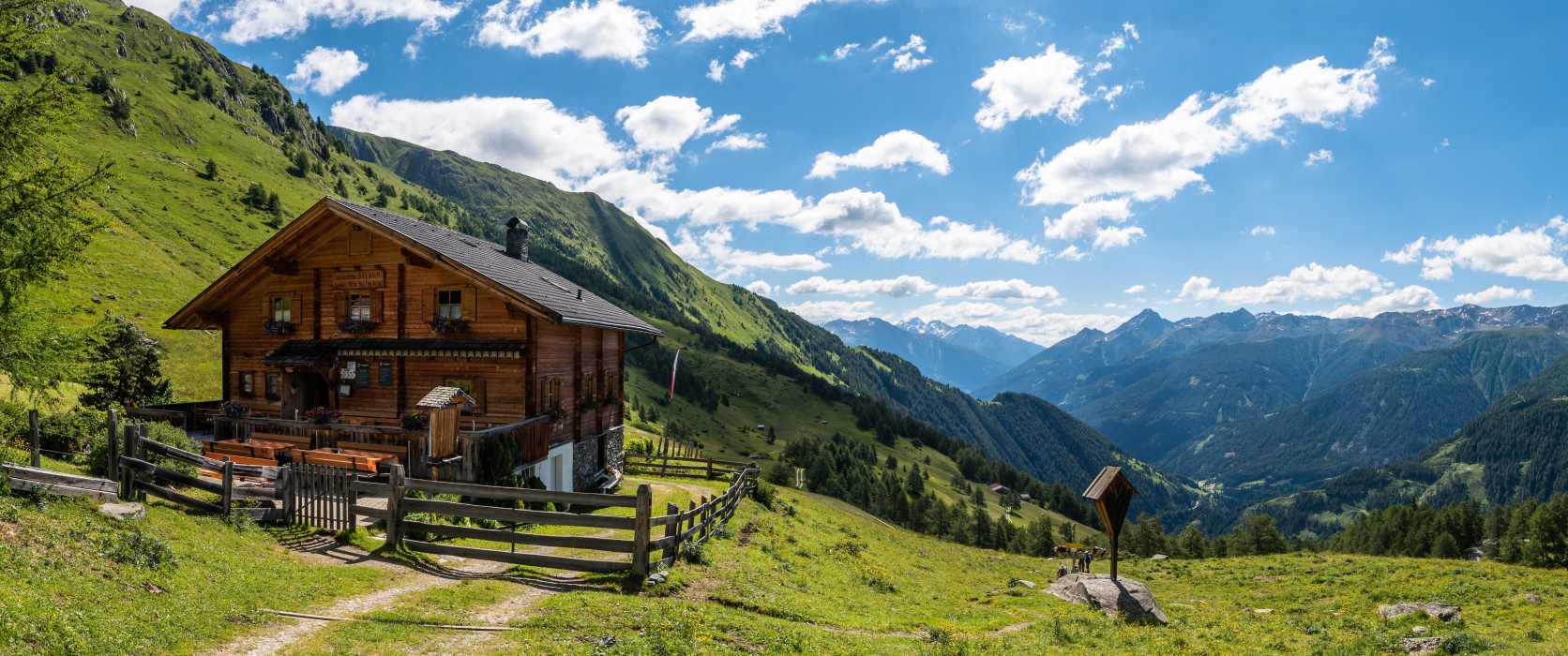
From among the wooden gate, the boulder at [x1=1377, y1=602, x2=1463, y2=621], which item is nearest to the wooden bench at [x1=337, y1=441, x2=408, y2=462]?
the wooden gate

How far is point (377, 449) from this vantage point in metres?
25.6

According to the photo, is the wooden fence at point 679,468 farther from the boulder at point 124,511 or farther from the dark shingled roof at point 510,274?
the boulder at point 124,511

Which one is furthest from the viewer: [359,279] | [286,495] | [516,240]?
[516,240]

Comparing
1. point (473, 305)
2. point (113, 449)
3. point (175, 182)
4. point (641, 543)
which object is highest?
point (175, 182)

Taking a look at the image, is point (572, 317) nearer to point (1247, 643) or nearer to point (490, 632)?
point (490, 632)

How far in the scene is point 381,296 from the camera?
1302 inches

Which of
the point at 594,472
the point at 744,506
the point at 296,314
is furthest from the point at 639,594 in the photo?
the point at 296,314

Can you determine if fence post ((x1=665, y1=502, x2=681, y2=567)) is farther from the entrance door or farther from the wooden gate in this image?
the entrance door

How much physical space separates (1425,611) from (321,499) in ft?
110

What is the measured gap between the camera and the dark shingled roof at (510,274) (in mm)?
30594

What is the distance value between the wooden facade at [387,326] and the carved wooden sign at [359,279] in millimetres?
58

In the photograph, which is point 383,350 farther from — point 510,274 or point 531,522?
point 531,522

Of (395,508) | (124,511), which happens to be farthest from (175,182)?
(395,508)

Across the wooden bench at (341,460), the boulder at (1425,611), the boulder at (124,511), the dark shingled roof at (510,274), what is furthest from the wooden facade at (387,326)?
the boulder at (1425,611)
